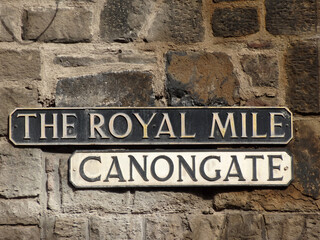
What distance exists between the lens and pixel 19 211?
7.63 ft

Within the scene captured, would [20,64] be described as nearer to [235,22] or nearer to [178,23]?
[178,23]

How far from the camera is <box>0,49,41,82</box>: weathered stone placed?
236cm

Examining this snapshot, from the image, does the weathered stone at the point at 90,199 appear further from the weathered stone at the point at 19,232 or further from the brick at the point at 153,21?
the brick at the point at 153,21

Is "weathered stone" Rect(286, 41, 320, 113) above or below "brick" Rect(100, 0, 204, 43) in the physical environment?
below

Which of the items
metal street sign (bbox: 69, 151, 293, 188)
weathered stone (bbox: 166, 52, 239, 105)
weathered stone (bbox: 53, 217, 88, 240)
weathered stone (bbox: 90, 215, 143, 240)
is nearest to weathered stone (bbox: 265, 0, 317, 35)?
weathered stone (bbox: 166, 52, 239, 105)

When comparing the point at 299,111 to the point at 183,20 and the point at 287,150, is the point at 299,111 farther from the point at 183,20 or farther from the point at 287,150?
Answer: the point at 183,20

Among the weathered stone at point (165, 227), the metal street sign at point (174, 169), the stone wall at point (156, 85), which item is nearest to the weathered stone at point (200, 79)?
the stone wall at point (156, 85)

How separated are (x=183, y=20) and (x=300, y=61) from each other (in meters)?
0.54

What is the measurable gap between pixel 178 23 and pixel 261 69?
41 cm

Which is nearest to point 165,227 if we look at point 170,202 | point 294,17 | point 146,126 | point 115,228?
point 170,202

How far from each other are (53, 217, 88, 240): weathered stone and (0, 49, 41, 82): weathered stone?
631mm

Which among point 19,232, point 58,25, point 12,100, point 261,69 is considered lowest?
point 19,232

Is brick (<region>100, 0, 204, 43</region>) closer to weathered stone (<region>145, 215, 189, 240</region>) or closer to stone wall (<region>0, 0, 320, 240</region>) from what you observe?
stone wall (<region>0, 0, 320, 240</region>)

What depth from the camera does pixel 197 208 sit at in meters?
2.35
